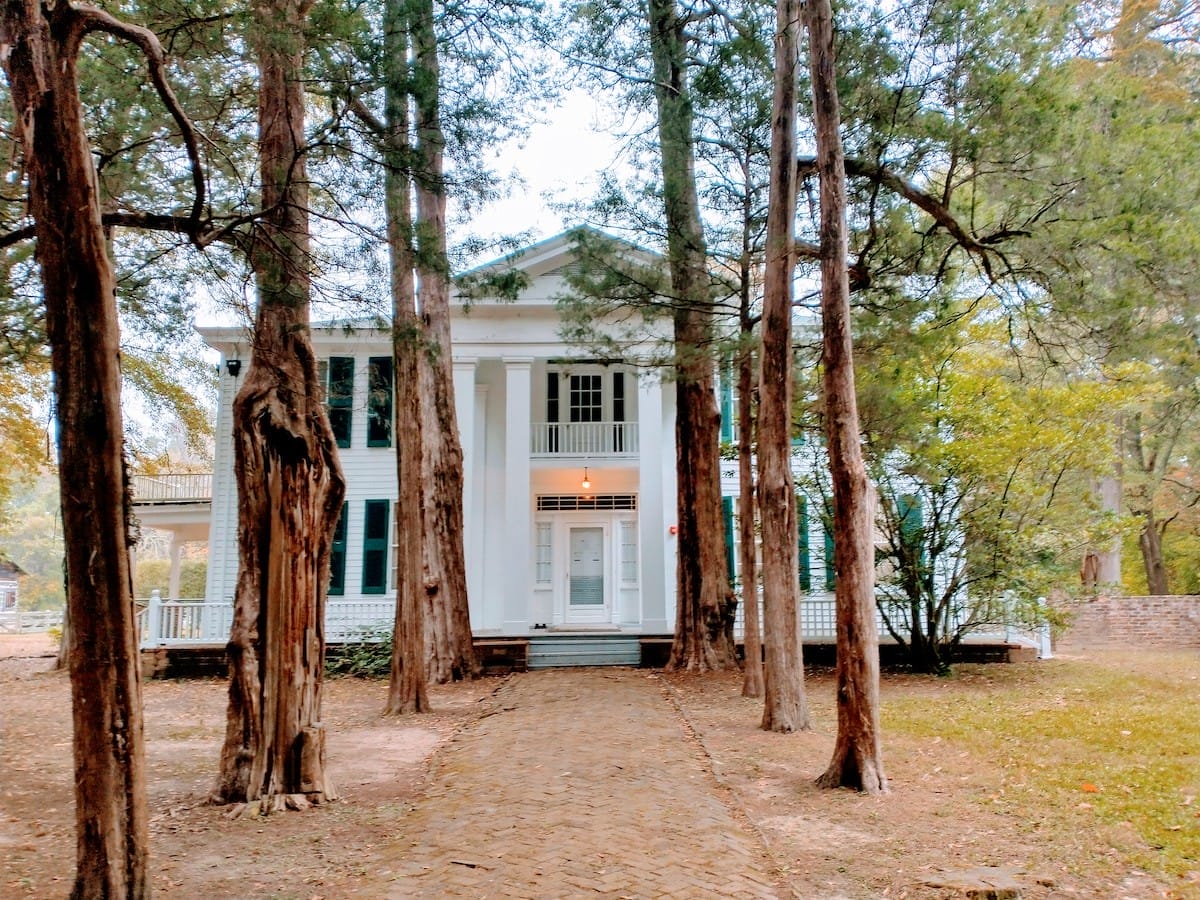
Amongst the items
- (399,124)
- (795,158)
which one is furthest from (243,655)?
(795,158)

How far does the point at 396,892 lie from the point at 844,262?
17.3ft

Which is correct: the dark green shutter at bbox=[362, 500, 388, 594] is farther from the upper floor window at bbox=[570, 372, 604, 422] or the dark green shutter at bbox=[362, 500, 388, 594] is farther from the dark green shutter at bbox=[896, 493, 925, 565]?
the dark green shutter at bbox=[896, 493, 925, 565]

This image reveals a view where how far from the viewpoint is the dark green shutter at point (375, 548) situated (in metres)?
17.0

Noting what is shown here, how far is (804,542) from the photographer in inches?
611

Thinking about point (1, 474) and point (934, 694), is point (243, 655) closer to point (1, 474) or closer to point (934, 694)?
point (934, 694)

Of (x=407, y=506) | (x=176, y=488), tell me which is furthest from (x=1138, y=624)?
(x=176, y=488)

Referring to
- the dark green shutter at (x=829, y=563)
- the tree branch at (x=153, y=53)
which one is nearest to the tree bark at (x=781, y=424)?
the tree branch at (x=153, y=53)

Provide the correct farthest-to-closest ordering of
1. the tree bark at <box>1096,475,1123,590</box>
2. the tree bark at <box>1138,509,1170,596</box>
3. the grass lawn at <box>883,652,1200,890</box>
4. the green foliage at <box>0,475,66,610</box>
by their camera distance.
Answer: the green foliage at <box>0,475,66,610</box>
the tree bark at <box>1138,509,1170,596</box>
the tree bark at <box>1096,475,1123,590</box>
the grass lawn at <box>883,652,1200,890</box>

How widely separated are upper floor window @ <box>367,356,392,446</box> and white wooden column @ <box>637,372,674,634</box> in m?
4.92

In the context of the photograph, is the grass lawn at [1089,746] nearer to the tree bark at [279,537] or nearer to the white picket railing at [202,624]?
the tree bark at [279,537]

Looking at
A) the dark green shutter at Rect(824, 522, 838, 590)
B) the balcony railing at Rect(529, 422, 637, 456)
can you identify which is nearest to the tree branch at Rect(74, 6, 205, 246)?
the dark green shutter at Rect(824, 522, 838, 590)

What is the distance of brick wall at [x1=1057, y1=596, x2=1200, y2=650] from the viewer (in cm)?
1966

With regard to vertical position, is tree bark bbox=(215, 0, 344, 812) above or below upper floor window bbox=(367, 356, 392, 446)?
below

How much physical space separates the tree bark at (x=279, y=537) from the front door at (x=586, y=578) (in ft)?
38.7
